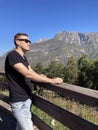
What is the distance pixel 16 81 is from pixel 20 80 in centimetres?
6

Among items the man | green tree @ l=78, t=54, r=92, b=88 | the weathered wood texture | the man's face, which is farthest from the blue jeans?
green tree @ l=78, t=54, r=92, b=88

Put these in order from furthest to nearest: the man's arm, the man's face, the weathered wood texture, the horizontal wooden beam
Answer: the man's face → the man's arm → the horizontal wooden beam → the weathered wood texture

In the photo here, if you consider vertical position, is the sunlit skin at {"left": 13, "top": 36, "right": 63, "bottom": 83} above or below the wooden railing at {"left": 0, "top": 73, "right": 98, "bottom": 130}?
above

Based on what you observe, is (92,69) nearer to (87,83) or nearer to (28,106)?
(87,83)

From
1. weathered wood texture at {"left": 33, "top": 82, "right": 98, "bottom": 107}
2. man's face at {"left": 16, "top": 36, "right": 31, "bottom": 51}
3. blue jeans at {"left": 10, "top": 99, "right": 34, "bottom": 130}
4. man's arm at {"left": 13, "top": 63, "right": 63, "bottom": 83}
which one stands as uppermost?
man's face at {"left": 16, "top": 36, "right": 31, "bottom": 51}

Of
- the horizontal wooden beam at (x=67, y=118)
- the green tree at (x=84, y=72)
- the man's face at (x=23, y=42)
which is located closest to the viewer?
the horizontal wooden beam at (x=67, y=118)

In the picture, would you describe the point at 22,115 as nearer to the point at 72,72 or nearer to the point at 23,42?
the point at 23,42

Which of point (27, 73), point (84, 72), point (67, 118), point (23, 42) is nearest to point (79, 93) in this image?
point (67, 118)

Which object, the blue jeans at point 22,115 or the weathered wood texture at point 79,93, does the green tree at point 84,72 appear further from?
the weathered wood texture at point 79,93

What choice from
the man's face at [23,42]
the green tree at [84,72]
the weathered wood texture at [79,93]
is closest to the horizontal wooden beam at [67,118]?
the weathered wood texture at [79,93]

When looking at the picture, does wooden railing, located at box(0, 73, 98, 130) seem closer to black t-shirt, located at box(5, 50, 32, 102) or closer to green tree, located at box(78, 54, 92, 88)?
black t-shirt, located at box(5, 50, 32, 102)

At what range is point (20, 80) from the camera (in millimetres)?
4930

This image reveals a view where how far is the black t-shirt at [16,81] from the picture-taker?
4809mm

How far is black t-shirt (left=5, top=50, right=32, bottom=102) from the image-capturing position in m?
4.81
